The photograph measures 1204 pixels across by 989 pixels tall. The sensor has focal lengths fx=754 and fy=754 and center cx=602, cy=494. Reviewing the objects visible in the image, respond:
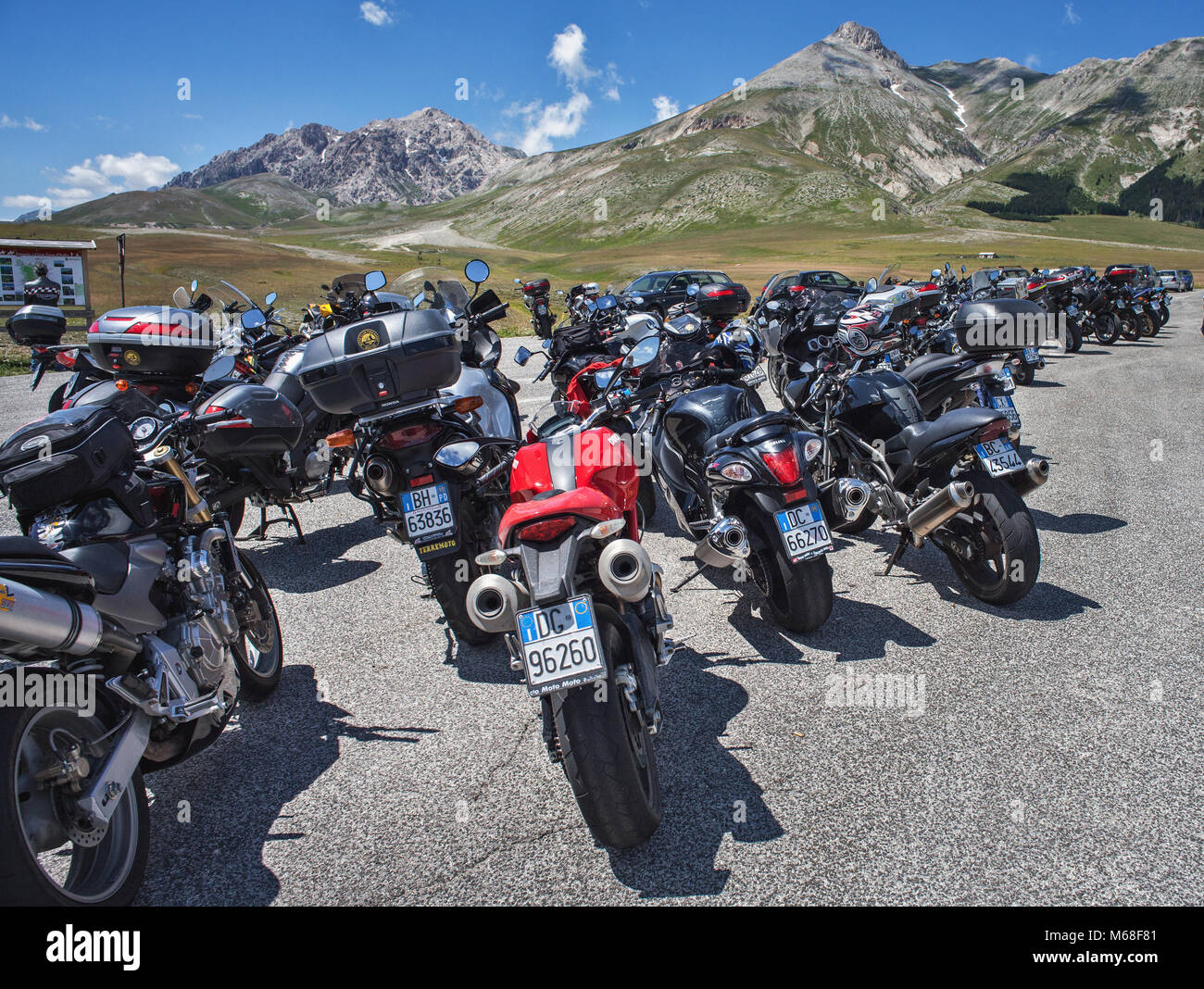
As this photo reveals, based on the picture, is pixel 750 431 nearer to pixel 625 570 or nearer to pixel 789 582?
pixel 789 582

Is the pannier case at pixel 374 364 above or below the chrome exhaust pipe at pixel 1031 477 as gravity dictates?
above

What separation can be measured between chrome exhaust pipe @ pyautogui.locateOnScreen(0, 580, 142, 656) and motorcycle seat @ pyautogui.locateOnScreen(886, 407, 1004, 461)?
4.18 metres

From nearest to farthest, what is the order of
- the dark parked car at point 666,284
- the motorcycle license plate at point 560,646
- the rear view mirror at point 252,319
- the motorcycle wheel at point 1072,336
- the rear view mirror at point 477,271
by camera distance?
1. the motorcycle license plate at point 560,646
2. the rear view mirror at point 477,271
3. the rear view mirror at point 252,319
4. the motorcycle wheel at point 1072,336
5. the dark parked car at point 666,284

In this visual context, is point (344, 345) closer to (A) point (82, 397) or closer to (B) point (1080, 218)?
(A) point (82, 397)

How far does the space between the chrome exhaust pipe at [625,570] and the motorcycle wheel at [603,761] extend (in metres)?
0.19

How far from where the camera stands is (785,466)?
398 cm

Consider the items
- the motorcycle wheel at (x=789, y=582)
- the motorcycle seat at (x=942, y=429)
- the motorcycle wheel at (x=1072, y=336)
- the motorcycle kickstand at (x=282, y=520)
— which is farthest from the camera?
the motorcycle wheel at (x=1072, y=336)

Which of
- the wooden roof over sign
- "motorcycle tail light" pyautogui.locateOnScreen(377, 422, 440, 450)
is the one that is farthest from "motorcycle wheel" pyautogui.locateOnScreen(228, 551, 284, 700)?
the wooden roof over sign

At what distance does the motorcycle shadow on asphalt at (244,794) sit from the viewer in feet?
8.63

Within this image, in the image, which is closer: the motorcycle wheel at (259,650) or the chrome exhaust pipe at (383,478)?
the motorcycle wheel at (259,650)

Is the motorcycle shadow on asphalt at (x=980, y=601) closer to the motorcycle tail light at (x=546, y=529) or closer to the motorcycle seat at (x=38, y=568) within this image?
the motorcycle tail light at (x=546, y=529)

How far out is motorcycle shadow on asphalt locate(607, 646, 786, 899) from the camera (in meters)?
2.54

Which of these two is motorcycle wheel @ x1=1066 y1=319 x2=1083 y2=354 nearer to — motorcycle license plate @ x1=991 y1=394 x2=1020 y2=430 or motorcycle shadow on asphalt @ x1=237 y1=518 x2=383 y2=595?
motorcycle license plate @ x1=991 y1=394 x2=1020 y2=430

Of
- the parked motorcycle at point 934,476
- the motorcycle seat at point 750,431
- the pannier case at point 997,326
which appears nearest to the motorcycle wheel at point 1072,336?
the pannier case at point 997,326
